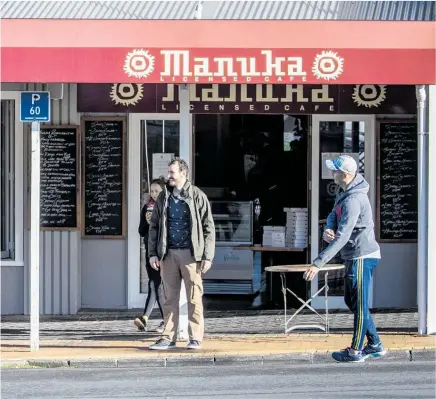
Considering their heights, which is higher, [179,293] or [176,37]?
[176,37]

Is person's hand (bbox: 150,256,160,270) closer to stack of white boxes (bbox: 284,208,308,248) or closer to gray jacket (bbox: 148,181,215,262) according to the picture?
gray jacket (bbox: 148,181,215,262)

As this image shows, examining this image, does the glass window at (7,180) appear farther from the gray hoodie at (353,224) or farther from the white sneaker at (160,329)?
the gray hoodie at (353,224)

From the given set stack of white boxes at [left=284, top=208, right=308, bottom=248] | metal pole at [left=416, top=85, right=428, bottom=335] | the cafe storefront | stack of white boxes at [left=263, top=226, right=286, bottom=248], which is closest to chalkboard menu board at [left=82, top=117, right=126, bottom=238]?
the cafe storefront

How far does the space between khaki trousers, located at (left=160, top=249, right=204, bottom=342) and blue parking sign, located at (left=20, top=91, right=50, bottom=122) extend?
1.85 m

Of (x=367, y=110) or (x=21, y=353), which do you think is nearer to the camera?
(x=21, y=353)

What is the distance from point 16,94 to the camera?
41.7 feet

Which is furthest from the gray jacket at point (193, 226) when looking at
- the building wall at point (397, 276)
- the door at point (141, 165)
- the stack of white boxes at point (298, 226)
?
the building wall at point (397, 276)

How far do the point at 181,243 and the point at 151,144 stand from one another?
10.6ft

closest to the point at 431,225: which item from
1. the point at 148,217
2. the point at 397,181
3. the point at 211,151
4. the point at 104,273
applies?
the point at 397,181

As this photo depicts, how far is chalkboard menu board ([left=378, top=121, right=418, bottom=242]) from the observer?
12.6 metres

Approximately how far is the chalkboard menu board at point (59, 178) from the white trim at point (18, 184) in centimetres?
25

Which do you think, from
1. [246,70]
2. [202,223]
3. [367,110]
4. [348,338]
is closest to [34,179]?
[202,223]

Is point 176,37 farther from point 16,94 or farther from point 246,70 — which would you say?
point 16,94

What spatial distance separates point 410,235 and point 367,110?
166 centimetres
